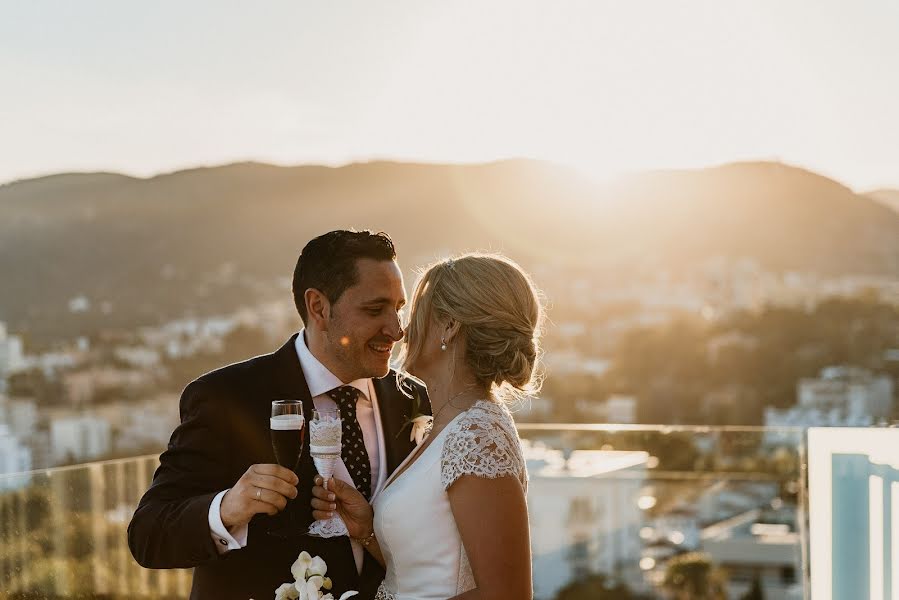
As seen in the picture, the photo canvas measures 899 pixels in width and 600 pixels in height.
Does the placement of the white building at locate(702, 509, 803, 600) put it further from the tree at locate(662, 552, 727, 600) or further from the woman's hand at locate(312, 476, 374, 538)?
the woman's hand at locate(312, 476, 374, 538)

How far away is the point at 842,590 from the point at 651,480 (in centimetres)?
309

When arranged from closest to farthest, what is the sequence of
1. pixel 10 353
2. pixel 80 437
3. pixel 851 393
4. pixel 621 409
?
pixel 10 353, pixel 621 409, pixel 851 393, pixel 80 437

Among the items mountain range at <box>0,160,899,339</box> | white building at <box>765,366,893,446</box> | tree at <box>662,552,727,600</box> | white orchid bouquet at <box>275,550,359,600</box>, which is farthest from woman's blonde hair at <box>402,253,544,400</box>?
white building at <box>765,366,893,446</box>

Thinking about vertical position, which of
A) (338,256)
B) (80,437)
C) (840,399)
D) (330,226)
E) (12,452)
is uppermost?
(330,226)

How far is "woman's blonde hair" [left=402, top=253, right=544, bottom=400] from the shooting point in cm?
196

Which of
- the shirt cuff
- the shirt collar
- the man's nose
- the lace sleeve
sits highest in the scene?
the man's nose

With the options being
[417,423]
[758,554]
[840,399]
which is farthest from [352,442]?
[840,399]

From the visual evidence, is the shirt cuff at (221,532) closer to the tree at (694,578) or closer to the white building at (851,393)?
the tree at (694,578)

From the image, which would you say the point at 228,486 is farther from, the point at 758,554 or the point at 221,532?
the point at 758,554

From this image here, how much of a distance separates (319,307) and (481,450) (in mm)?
618

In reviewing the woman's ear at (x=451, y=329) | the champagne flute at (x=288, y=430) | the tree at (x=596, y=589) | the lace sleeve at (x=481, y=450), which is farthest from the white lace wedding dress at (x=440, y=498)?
the tree at (x=596, y=589)

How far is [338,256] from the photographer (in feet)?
7.39

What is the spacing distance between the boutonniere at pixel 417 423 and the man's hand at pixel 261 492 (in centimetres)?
Answer: 51

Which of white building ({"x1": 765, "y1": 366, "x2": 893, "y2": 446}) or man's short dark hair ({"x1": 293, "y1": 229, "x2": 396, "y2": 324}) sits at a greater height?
man's short dark hair ({"x1": 293, "y1": 229, "x2": 396, "y2": 324})
